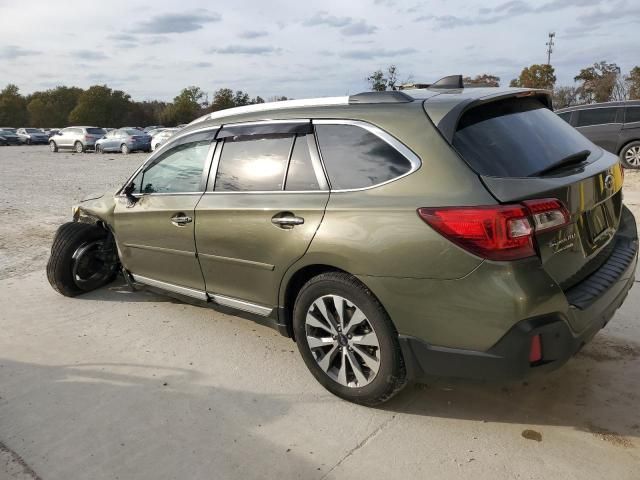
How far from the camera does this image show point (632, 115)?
12.6 metres

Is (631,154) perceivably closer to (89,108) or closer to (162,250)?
(162,250)

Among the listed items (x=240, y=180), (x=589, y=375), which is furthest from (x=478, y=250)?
(x=240, y=180)

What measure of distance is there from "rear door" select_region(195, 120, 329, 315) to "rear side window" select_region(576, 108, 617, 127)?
12038 millimetres

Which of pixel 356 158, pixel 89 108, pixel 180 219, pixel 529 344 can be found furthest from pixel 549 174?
pixel 89 108

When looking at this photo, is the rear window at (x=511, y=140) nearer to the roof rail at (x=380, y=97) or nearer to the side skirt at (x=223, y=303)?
the roof rail at (x=380, y=97)

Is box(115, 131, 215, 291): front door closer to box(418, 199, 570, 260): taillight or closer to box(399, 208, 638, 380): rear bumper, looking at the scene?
box(399, 208, 638, 380): rear bumper

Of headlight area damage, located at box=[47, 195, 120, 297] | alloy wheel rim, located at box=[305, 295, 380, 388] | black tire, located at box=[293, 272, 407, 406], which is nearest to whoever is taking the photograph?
black tire, located at box=[293, 272, 407, 406]

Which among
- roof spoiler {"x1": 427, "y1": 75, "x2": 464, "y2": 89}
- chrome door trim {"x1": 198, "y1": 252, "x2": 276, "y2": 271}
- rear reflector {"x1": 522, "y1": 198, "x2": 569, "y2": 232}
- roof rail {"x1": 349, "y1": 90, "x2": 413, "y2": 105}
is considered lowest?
chrome door trim {"x1": 198, "y1": 252, "x2": 276, "y2": 271}

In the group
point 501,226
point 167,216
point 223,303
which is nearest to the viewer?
point 501,226

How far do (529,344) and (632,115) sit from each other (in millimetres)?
12460

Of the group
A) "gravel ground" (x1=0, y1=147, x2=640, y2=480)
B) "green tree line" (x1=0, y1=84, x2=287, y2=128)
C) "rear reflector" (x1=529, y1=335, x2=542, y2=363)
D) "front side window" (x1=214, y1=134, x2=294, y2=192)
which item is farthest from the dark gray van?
"green tree line" (x1=0, y1=84, x2=287, y2=128)

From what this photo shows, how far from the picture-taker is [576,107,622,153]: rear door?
1280cm

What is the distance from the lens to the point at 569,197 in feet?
8.57

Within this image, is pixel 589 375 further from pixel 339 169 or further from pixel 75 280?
pixel 75 280
